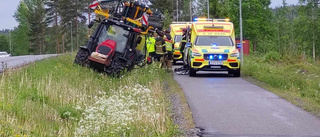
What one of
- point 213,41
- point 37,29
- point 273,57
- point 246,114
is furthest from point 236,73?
point 37,29

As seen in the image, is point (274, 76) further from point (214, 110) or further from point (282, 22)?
point (282, 22)

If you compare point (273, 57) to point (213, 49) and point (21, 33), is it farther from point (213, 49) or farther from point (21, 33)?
point (21, 33)

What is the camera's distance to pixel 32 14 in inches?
3292

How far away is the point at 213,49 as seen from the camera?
2173cm

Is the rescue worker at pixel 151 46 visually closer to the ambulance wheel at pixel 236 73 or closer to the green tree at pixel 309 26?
the ambulance wheel at pixel 236 73

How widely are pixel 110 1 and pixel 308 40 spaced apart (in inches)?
2044

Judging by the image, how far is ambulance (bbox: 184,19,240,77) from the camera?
21406 millimetres

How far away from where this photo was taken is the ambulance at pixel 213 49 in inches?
843

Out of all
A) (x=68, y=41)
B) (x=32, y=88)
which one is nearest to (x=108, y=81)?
(x=32, y=88)

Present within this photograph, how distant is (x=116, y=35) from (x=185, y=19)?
65761 millimetres

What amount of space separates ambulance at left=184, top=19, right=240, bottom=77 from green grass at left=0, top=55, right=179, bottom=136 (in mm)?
3600

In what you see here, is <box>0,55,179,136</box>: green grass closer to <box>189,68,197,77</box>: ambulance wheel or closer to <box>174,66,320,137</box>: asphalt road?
<box>174,66,320,137</box>: asphalt road

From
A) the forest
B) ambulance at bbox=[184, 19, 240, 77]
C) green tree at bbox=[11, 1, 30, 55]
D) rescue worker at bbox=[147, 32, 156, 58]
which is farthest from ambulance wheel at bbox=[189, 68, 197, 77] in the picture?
green tree at bbox=[11, 1, 30, 55]

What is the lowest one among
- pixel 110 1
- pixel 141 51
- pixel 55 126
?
pixel 55 126
